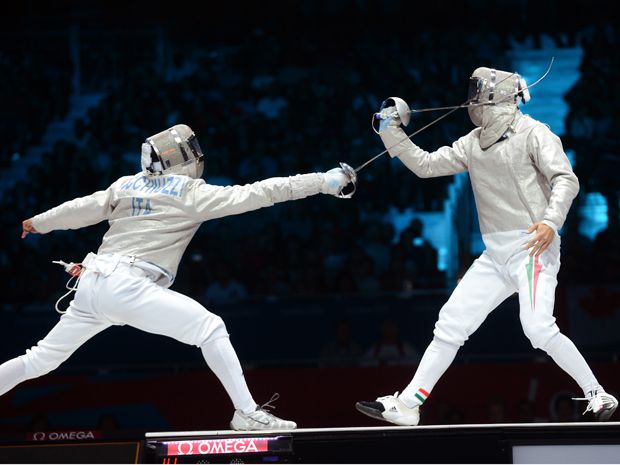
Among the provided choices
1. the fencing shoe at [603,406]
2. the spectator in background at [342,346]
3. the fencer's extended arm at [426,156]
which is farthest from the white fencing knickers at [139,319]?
the spectator in background at [342,346]

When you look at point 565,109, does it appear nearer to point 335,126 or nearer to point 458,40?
point 458,40

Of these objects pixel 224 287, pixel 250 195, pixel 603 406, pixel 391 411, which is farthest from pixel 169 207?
pixel 224 287

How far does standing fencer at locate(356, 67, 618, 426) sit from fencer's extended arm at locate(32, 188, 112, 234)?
52.9 inches

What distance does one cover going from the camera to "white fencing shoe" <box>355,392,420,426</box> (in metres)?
4.04

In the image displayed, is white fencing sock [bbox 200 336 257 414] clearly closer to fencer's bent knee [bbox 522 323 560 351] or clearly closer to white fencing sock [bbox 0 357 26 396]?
white fencing sock [bbox 0 357 26 396]

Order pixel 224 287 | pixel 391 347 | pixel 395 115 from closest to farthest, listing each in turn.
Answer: pixel 395 115 < pixel 391 347 < pixel 224 287

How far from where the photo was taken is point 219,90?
931cm

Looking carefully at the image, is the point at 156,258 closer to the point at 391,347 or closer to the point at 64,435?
the point at 64,435

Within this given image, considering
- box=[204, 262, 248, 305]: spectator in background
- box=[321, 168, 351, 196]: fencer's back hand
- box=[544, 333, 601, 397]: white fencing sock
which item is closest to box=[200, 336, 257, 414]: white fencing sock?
box=[321, 168, 351, 196]: fencer's back hand

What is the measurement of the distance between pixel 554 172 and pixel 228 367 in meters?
1.53

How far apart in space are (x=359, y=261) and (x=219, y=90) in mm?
3184

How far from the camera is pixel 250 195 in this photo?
402 cm

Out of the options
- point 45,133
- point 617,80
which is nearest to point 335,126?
point 617,80

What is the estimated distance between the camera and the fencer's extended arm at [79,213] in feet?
13.7
